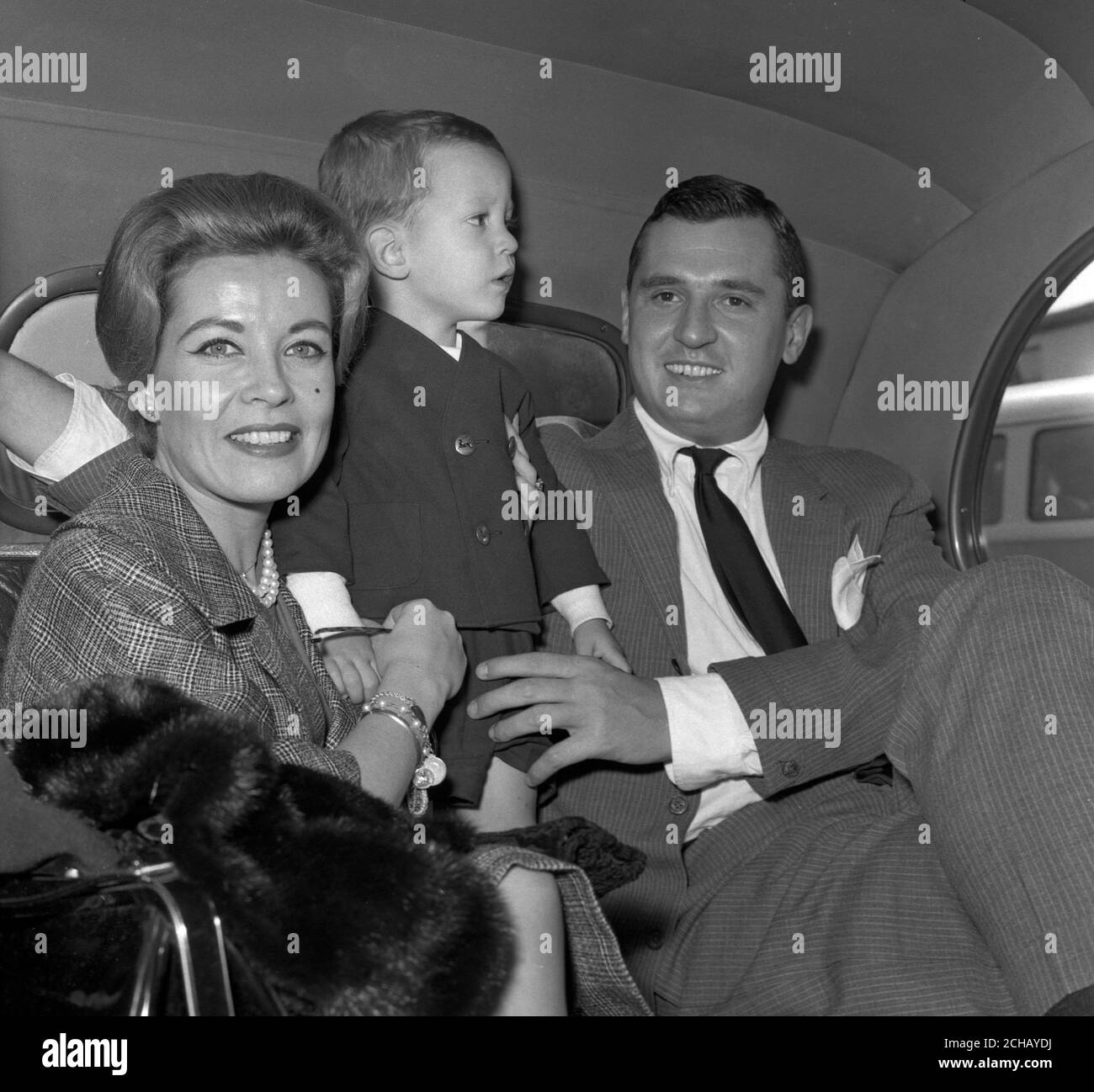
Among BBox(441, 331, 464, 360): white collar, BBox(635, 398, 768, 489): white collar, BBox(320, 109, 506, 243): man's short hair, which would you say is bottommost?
BBox(635, 398, 768, 489): white collar

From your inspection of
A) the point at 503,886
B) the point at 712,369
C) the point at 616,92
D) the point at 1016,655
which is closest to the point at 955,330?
the point at 712,369

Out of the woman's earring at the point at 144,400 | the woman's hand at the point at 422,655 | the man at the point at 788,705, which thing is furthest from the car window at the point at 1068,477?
the woman's earring at the point at 144,400

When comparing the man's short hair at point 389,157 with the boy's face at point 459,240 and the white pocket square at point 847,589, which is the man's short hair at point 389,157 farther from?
the white pocket square at point 847,589

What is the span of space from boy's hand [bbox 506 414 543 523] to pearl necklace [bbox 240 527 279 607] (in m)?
0.40

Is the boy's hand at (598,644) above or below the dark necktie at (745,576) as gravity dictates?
below

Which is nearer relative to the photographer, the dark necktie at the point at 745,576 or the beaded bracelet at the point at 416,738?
the beaded bracelet at the point at 416,738

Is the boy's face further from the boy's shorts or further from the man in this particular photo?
the boy's shorts

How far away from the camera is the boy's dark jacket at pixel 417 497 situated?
1.70m

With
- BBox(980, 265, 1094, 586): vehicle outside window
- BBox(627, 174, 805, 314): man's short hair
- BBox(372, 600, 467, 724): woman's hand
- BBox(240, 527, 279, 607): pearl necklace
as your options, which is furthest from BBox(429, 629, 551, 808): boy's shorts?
BBox(980, 265, 1094, 586): vehicle outside window

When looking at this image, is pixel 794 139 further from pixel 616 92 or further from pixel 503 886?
pixel 503 886

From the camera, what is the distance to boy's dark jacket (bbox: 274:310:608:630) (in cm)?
170

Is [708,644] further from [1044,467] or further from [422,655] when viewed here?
[1044,467]

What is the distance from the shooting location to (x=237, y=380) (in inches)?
57.1

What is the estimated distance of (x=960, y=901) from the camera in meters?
Result: 1.48
